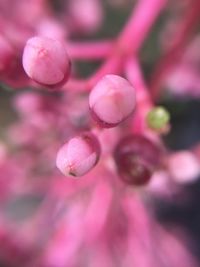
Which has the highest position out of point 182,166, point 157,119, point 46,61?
point 46,61

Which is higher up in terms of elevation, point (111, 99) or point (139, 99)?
point (111, 99)

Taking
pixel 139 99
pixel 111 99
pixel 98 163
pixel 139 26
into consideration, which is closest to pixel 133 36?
pixel 139 26

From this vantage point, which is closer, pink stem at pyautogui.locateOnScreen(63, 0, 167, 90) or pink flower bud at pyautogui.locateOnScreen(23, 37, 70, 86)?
pink flower bud at pyautogui.locateOnScreen(23, 37, 70, 86)

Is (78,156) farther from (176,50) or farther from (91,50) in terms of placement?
(176,50)

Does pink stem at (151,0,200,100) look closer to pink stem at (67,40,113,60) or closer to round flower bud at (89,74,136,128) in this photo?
pink stem at (67,40,113,60)

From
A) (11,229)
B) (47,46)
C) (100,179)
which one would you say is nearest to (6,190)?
(11,229)

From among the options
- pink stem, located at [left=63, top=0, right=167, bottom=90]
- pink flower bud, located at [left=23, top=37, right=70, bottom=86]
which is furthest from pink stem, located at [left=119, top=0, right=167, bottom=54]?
pink flower bud, located at [left=23, top=37, right=70, bottom=86]
